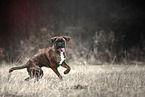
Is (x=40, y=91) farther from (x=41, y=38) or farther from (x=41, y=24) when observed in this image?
(x=41, y=24)

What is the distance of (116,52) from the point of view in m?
8.11

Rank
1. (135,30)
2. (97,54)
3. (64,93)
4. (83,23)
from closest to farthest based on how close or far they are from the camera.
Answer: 1. (64,93)
2. (97,54)
3. (135,30)
4. (83,23)

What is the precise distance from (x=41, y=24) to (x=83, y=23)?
2.28m

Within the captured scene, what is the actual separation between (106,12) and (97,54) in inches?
103

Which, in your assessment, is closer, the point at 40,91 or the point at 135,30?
the point at 40,91

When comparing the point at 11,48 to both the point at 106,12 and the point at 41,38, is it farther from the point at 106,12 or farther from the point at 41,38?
the point at 106,12

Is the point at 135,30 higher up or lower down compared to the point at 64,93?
higher up

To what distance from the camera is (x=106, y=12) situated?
9008 mm

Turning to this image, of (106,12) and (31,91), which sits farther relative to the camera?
(106,12)

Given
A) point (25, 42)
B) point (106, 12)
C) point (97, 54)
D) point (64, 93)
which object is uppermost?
point (106, 12)

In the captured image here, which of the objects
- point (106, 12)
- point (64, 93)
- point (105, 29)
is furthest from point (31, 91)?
point (106, 12)

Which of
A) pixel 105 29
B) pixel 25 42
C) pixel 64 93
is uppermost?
pixel 105 29

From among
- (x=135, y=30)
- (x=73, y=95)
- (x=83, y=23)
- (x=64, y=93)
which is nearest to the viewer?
(x=73, y=95)

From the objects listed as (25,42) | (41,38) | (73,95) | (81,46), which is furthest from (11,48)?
(73,95)
